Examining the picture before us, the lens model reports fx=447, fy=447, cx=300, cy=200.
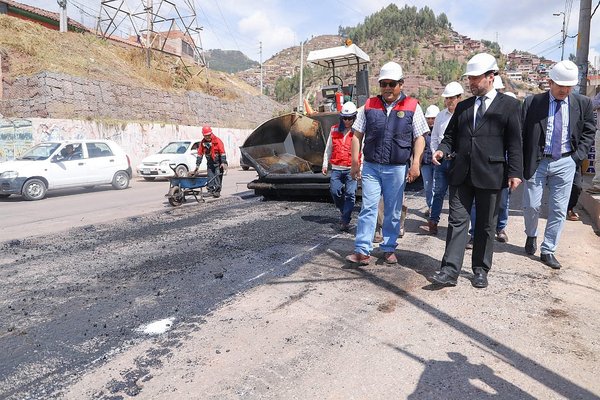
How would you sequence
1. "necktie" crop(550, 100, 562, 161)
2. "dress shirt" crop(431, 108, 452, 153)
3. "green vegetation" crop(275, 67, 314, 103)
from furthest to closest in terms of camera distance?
1. "green vegetation" crop(275, 67, 314, 103)
2. "dress shirt" crop(431, 108, 452, 153)
3. "necktie" crop(550, 100, 562, 161)

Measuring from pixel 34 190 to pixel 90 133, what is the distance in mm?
6423

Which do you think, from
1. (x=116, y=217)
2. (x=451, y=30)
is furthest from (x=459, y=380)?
(x=451, y=30)

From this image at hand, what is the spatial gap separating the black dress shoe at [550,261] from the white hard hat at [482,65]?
2.08m

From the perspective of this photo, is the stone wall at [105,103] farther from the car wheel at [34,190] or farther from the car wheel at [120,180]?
the car wheel at [34,190]

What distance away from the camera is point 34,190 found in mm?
11742

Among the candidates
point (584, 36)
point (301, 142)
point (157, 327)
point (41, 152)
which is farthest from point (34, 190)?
point (584, 36)

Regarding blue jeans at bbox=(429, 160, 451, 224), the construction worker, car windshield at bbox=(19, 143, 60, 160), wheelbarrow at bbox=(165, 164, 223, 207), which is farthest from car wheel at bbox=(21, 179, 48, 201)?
blue jeans at bbox=(429, 160, 451, 224)

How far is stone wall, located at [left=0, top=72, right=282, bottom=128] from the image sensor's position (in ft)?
61.6

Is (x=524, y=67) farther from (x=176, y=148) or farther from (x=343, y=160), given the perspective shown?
(x=343, y=160)

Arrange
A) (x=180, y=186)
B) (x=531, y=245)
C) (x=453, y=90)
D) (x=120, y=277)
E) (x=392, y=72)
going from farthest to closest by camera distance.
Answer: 1. (x=180, y=186)
2. (x=453, y=90)
3. (x=531, y=245)
4. (x=120, y=277)
5. (x=392, y=72)

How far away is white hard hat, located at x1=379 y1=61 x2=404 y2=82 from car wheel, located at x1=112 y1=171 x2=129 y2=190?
11.5m

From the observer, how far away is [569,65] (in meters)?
4.42

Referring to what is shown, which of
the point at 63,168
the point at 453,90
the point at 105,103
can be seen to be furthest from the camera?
the point at 105,103

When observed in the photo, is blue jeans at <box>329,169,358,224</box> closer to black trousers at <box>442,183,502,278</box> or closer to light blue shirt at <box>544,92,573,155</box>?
black trousers at <box>442,183,502,278</box>
